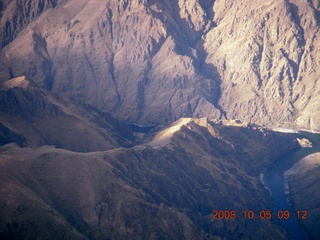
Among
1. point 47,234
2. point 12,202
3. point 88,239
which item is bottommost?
point 88,239

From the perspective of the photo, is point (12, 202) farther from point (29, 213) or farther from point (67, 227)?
point (67, 227)

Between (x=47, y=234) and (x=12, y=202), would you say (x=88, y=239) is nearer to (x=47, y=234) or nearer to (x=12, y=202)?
(x=47, y=234)

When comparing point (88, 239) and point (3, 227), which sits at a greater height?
point (3, 227)

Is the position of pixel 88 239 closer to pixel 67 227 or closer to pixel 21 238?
pixel 67 227

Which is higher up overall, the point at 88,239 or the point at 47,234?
the point at 47,234

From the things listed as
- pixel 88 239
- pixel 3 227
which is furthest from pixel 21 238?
pixel 88 239

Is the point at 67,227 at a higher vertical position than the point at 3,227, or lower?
lower

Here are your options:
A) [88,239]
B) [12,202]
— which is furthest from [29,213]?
[88,239]
